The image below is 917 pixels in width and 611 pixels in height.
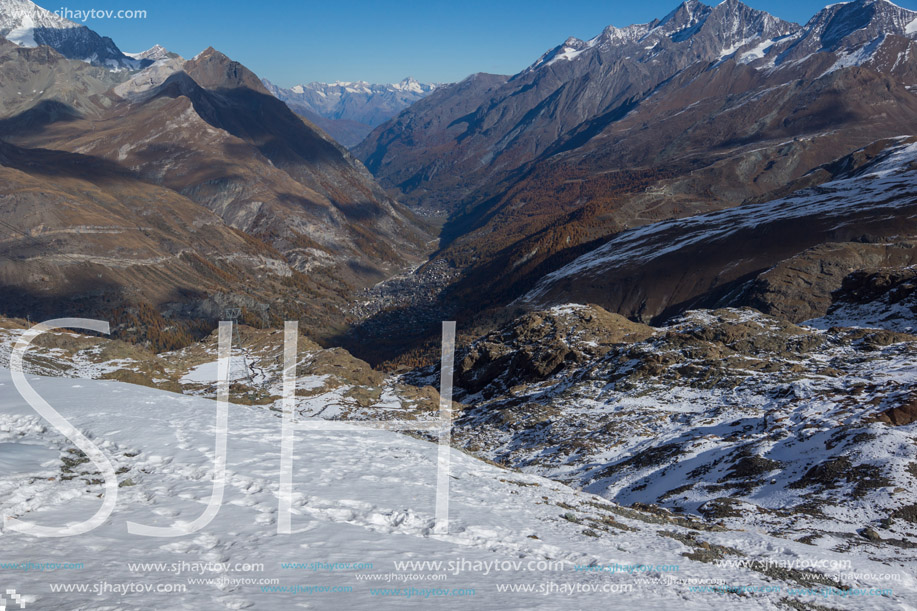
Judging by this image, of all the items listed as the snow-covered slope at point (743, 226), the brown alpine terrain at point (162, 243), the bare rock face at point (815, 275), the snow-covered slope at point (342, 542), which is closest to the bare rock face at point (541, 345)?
the bare rock face at point (815, 275)

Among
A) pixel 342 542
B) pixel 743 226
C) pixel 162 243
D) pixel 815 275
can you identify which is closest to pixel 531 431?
pixel 342 542

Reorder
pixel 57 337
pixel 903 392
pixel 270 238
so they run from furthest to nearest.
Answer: pixel 270 238 → pixel 57 337 → pixel 903 392

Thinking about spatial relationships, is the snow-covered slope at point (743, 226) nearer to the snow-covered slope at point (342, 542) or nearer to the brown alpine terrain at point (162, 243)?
the brown alpine terrain at point (162, 243)

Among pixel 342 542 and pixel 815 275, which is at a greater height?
pixel 815 275

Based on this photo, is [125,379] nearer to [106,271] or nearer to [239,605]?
[239,605]

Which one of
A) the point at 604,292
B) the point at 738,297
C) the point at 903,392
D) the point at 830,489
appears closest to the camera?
the point at 830,489

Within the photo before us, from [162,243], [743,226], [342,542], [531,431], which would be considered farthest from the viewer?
[162,243]

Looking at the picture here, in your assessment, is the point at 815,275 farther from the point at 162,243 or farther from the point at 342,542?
the point at 162,243

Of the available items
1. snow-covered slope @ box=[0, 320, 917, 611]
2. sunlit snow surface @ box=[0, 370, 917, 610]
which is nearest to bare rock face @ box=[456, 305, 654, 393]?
sunlit snow surface @ box=[0, 370, 917, 610]

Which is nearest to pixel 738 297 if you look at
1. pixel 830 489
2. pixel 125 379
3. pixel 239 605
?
pixel 830 489
